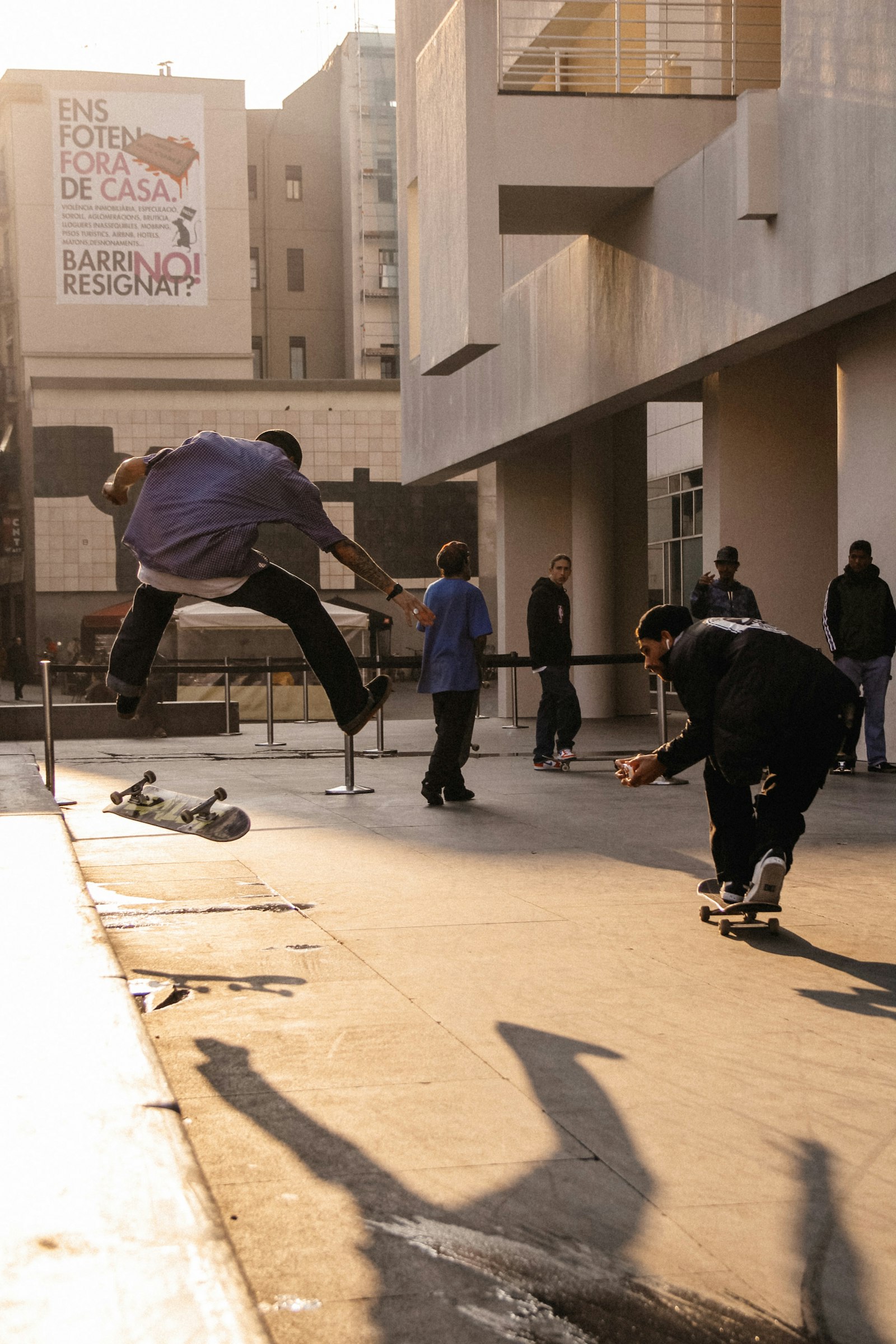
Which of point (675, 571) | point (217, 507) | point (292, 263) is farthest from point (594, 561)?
point (292, 263)

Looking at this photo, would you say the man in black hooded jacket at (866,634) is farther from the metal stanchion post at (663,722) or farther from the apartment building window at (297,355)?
the apartment building window at (297,355)

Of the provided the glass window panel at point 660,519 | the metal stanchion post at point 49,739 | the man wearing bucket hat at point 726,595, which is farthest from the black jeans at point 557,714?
the glass window panel at point 660,519

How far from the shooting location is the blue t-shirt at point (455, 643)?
1007cm

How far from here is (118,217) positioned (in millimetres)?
50438

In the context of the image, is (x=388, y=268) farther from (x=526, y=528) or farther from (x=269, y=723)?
(x=269, y=723)

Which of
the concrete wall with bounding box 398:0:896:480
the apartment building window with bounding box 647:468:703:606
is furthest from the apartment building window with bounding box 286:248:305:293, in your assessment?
the concrete wall with bounding box 398:0:896:480

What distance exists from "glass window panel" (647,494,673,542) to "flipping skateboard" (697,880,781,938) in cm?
2146

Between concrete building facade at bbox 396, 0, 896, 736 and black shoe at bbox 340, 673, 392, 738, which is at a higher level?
concrete building facade at bbox 396, 0, 896, 736

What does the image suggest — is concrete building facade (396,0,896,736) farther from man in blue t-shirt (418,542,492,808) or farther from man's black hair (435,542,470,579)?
man in blue t-shirt (418,542,492,808)

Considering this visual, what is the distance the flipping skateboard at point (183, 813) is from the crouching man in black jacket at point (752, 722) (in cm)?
157

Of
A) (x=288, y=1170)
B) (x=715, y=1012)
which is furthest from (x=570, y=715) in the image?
(x=288, y=1170)

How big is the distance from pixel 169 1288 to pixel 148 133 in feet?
177

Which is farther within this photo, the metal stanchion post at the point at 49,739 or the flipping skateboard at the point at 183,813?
the metal stanchion post at the point at 49,739

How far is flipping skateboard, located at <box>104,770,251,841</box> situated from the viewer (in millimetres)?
5762
